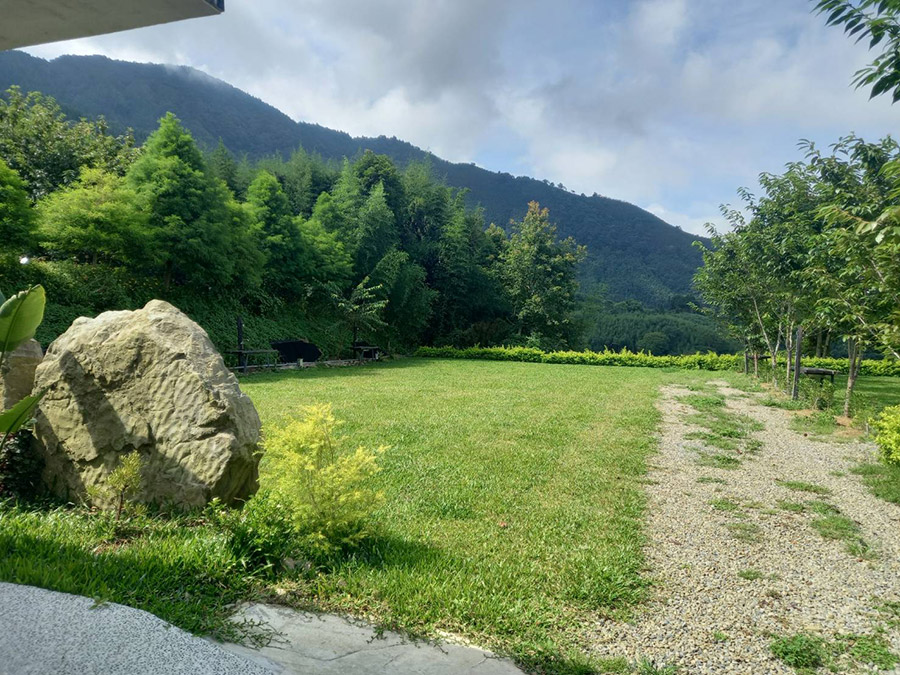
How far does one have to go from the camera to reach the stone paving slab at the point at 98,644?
188 centimetres

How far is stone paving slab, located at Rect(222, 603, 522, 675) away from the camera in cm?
208

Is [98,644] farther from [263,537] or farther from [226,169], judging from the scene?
[226,169]

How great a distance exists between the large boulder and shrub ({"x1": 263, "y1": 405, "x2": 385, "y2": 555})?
0.64 m

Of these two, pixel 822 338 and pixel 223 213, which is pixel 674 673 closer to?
pixel 223 213

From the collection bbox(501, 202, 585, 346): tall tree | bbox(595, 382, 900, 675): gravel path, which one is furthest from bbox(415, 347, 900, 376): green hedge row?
bbox(595, 382, 900, 675): gravel path

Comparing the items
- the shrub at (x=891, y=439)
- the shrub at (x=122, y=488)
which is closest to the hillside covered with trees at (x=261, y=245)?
the shrub at (x=122, y=488)

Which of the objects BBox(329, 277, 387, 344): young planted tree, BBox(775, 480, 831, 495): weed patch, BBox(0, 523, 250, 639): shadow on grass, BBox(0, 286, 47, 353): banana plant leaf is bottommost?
BBox(0, 523, 250, 639): shadow on grass

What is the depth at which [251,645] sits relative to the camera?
7.19 feet

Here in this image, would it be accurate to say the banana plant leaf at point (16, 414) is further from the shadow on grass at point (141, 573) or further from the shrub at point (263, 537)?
the shrub at point (263, 537)

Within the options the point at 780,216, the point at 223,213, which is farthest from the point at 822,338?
the point at 223,213

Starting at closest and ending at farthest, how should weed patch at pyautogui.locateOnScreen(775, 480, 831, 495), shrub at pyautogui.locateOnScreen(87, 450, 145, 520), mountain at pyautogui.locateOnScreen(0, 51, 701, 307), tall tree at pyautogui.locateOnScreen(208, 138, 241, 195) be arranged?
shrub at pyautogui.locateOnScreen(87, 450, 145, 520) → weed patch at pyautogui.locateOnScreen(775, 480, 831, 495) → tall tree at pyautogui.locateOnScreen(208, 138, 241, 195) → mountain at pyautogui.locateOnScreen(0, 51, 701, 307)

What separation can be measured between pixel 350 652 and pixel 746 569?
269cm

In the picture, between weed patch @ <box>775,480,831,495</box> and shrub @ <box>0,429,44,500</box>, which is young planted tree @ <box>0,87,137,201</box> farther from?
weed patch @ <box>775,480,831,495</box>

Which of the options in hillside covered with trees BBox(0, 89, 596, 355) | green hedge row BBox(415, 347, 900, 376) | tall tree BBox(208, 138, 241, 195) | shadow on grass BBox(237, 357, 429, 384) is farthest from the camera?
tall tree BBox(208, 138, 241, 195)
